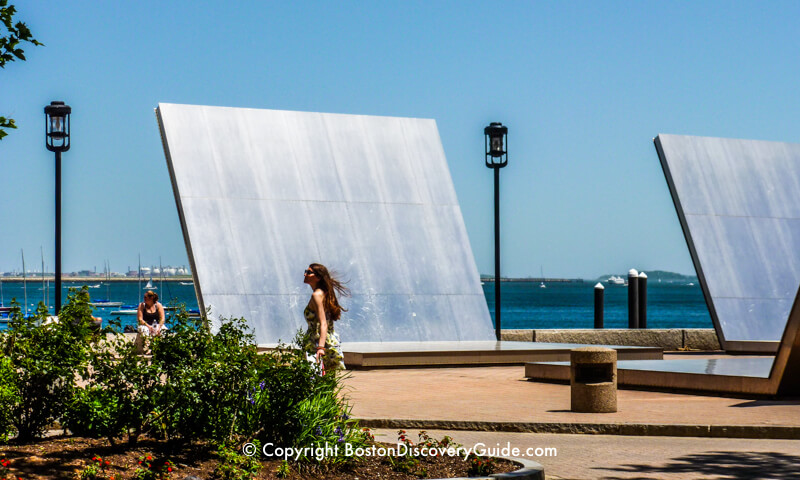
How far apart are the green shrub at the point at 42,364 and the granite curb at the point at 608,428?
3.40 m

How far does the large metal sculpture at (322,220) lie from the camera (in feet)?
63.0

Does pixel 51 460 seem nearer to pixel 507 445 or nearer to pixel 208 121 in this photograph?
pixel 507 445

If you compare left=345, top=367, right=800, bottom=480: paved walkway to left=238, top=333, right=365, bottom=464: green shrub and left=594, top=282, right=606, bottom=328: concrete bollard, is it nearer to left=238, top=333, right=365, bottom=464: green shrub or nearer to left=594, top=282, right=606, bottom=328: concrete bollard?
left=238, top=333, right=365, bottom=464: green shrub

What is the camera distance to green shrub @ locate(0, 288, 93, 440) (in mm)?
7855

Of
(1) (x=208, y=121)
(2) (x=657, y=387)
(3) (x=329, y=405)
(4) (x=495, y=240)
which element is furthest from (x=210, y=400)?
(4) (x=495, y=240)

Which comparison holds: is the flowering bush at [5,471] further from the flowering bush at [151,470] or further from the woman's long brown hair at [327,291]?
the woman's long brown hair at [327,291]

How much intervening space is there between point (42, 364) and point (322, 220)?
1256 centimetres

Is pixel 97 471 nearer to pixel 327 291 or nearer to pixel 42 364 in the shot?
pixel 42 364

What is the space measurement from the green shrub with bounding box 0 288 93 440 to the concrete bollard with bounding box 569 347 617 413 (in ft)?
18.1

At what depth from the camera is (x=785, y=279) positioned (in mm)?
22516

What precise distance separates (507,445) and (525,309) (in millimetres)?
112997
